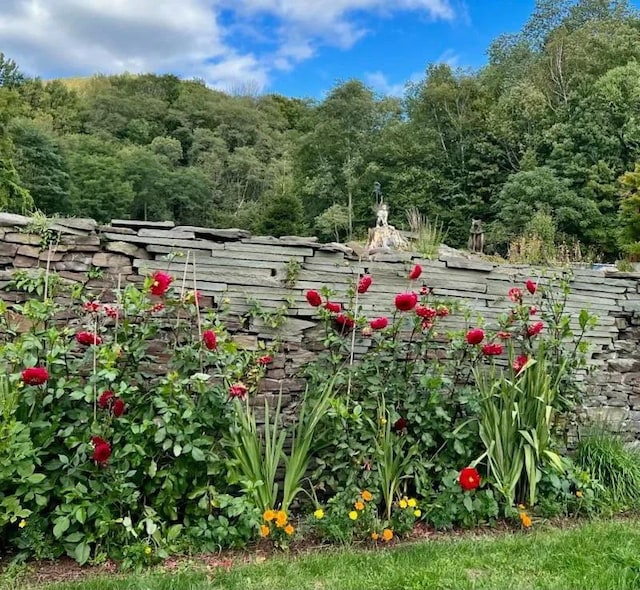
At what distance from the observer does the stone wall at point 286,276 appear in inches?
118

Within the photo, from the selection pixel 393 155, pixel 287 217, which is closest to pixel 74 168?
pixel 287 217

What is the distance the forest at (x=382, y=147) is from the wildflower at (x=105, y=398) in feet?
39.7

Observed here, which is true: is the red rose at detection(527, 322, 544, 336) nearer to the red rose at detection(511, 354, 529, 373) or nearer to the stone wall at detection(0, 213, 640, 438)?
the red rose at detection(511, 354, 529, 373)

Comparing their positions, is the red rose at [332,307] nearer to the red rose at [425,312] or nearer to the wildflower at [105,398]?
the red rose at [425,312]

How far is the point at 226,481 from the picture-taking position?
8.39 feet

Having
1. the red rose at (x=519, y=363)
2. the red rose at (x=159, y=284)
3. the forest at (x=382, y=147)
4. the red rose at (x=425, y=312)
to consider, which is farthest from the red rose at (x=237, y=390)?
the forest at (x=382, y=147)

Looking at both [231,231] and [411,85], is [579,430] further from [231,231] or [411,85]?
[411,85]

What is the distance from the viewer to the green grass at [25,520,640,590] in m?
2.15

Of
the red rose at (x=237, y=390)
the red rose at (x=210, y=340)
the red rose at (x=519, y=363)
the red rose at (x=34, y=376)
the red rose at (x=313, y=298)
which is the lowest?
the red rose at (x=237, y=390)

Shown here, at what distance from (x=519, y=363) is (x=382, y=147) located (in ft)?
66.4

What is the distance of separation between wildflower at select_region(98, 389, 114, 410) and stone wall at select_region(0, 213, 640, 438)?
0.79m

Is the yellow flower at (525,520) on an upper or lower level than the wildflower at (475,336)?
lower

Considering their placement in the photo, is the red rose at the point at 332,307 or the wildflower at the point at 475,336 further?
the red rose at the point at 332,307

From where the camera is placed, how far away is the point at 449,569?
2.31 metres
